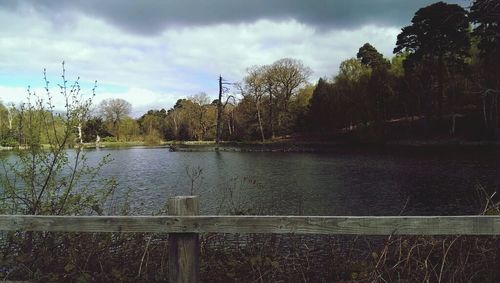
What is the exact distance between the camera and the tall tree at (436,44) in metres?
48.6

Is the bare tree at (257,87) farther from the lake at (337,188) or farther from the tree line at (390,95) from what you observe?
the lake at (337,188)

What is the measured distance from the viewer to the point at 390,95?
197ft

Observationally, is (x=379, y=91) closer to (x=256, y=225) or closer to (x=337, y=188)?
(x=337, y=188)

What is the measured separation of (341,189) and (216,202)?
6762 millimetres

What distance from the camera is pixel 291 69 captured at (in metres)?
75.5

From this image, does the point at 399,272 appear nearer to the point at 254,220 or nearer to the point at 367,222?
the point at 367,222

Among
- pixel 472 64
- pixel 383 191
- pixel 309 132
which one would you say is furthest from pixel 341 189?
pixel 309 132

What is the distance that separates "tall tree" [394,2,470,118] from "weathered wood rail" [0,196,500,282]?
159 ft

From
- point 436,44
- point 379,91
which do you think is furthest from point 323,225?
point 379,91

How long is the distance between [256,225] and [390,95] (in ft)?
198

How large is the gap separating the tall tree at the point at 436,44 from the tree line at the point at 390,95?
0.12 m

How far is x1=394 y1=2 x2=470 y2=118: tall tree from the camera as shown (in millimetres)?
48562

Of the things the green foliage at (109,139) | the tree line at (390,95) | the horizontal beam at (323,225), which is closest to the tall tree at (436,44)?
the tree line at (390,95)

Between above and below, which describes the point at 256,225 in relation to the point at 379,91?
below
